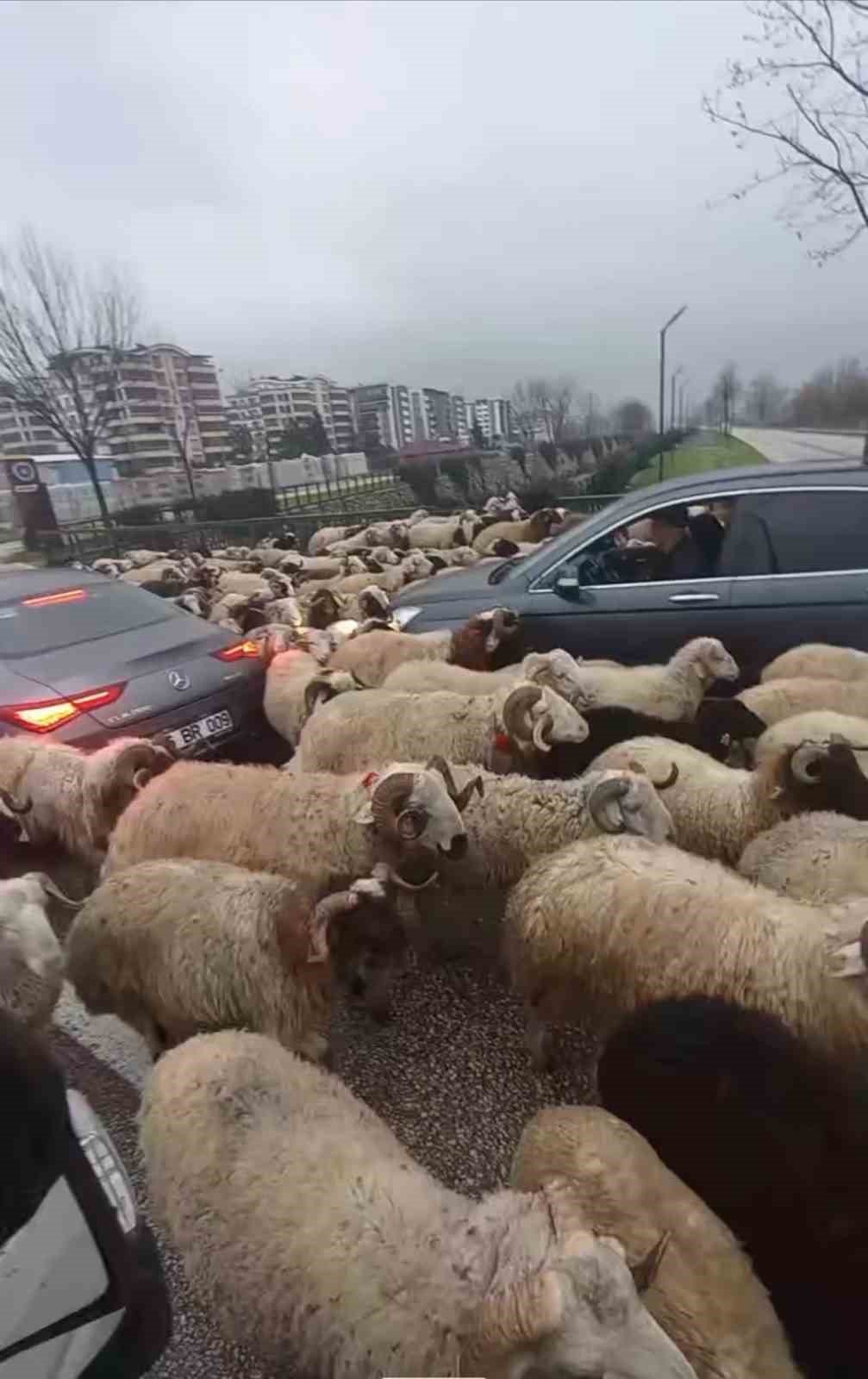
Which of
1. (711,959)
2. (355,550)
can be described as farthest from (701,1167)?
(355,550)

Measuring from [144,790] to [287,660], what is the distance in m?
2.26

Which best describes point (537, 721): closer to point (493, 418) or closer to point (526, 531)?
point (526, 531)

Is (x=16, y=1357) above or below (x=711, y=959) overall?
above

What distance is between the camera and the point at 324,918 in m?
2.96

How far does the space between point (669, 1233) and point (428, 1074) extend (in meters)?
1.48

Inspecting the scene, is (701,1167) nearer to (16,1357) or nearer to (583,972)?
(583,972)

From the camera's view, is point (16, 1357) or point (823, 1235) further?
point (823, 1235)

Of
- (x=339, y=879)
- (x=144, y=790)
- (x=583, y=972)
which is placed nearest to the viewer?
(x=583, y=972)

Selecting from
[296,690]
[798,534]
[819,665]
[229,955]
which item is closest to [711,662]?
[819,665]

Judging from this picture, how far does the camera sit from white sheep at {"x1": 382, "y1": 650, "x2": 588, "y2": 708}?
5145mm

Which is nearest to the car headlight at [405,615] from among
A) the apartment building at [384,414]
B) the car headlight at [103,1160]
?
the car headlight at [103,1160]

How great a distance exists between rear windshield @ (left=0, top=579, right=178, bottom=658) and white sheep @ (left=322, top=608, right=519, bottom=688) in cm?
136

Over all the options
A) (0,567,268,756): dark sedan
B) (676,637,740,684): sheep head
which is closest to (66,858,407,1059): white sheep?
(0,567,268,756): dark sedan

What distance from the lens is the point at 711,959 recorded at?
269 centimetres
